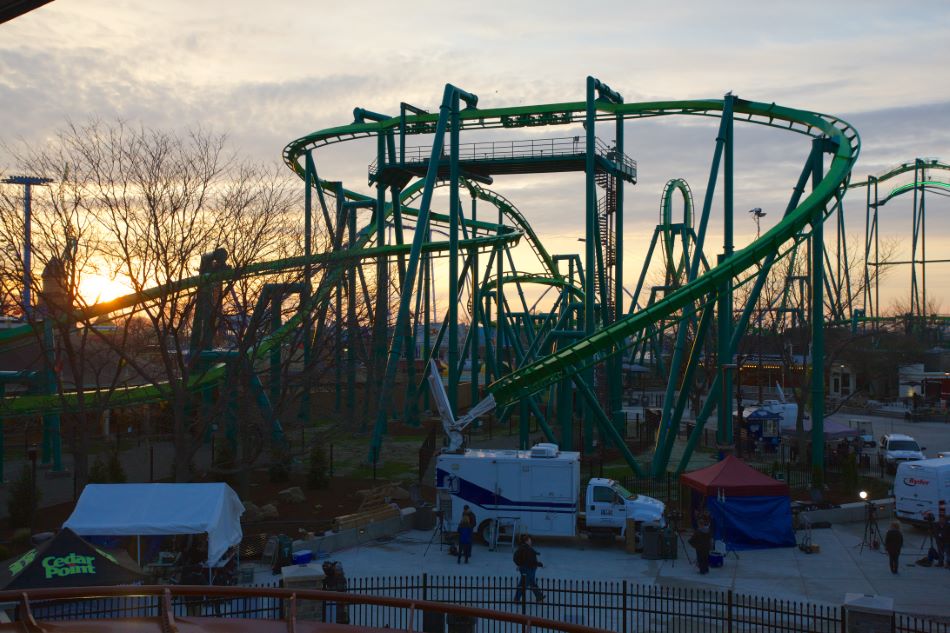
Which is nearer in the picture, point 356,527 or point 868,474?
point 356,527

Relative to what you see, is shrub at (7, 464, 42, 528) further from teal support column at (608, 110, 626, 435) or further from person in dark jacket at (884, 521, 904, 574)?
teal support column at (608, 110, 626, 435)

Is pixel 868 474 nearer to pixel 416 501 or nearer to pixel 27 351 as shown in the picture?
Answer: pixel 416 501

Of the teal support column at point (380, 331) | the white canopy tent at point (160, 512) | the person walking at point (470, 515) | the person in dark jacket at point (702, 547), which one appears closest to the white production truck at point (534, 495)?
the person walking at point (470, 515)

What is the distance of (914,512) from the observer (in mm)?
20062

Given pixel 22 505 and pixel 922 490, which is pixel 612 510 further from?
pixel 22 505

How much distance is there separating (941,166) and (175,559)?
61670 mm

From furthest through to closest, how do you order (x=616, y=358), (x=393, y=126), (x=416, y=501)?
(x=393, y=126)
(x=616, y=358)
(x=416, y=501)

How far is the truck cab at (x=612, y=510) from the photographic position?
19.1 meters

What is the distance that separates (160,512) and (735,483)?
38.0ft

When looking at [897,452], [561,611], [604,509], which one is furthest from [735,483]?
[897,452]

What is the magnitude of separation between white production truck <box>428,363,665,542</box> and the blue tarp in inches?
50.3

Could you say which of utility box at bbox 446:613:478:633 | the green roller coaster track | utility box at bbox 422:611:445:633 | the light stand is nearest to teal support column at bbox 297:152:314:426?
the green roller coaster track

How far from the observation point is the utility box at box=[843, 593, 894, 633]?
442 inches

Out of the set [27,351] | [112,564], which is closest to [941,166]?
[27,351]
